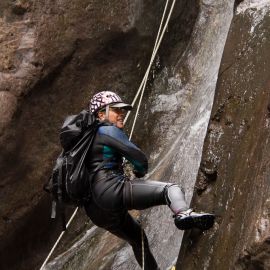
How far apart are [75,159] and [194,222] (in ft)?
4.39

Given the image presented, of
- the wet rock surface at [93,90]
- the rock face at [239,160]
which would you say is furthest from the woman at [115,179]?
the wet rock surface at [93,90]

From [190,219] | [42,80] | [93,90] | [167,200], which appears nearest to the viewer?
[190,219]

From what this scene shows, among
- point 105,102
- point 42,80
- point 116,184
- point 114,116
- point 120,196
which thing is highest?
point 105,102

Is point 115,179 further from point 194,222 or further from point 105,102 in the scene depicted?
point 194,222

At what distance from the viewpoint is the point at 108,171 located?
5.58 metres

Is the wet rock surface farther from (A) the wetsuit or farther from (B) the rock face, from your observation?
(A) the wetsuit

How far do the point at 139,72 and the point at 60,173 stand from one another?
5196 mm

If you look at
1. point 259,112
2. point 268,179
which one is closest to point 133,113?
point 259,112

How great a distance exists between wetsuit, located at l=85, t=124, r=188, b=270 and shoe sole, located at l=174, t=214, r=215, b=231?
355mm

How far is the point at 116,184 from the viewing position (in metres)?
5.52

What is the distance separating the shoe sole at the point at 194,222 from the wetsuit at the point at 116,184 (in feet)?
1.16

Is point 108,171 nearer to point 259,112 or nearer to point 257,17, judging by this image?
point 259,112

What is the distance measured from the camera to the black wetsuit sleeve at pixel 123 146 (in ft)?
17.7

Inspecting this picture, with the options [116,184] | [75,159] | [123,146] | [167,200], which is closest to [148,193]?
[167,200]
